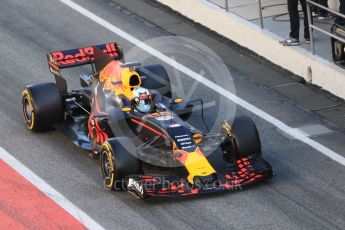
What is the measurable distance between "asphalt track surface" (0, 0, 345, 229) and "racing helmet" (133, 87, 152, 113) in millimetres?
1132

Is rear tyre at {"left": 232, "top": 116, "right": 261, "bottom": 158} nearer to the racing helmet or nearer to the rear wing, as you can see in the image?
the racing helmet

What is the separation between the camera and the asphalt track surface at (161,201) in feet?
52.3

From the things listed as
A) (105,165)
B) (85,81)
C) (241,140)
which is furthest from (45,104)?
(241,140)

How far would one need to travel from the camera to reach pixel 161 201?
16.4 meters

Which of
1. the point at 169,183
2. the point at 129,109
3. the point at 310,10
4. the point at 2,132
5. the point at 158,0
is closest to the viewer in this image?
the point at 169,183

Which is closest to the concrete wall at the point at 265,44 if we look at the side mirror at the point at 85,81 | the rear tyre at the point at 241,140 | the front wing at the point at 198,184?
the rear tyre at the point at 241,140

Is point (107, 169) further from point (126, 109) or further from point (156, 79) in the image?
point (156, 79)

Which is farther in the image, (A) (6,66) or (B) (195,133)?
(A) (6,66)

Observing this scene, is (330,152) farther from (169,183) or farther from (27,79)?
(27,79)

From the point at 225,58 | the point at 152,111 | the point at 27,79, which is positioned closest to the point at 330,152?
the point at 152,111

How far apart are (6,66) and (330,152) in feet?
22.5

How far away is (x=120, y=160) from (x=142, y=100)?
5.30 feet

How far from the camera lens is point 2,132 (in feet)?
62.5

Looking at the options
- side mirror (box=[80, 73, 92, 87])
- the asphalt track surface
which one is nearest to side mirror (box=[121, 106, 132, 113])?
the asphalt track surface
